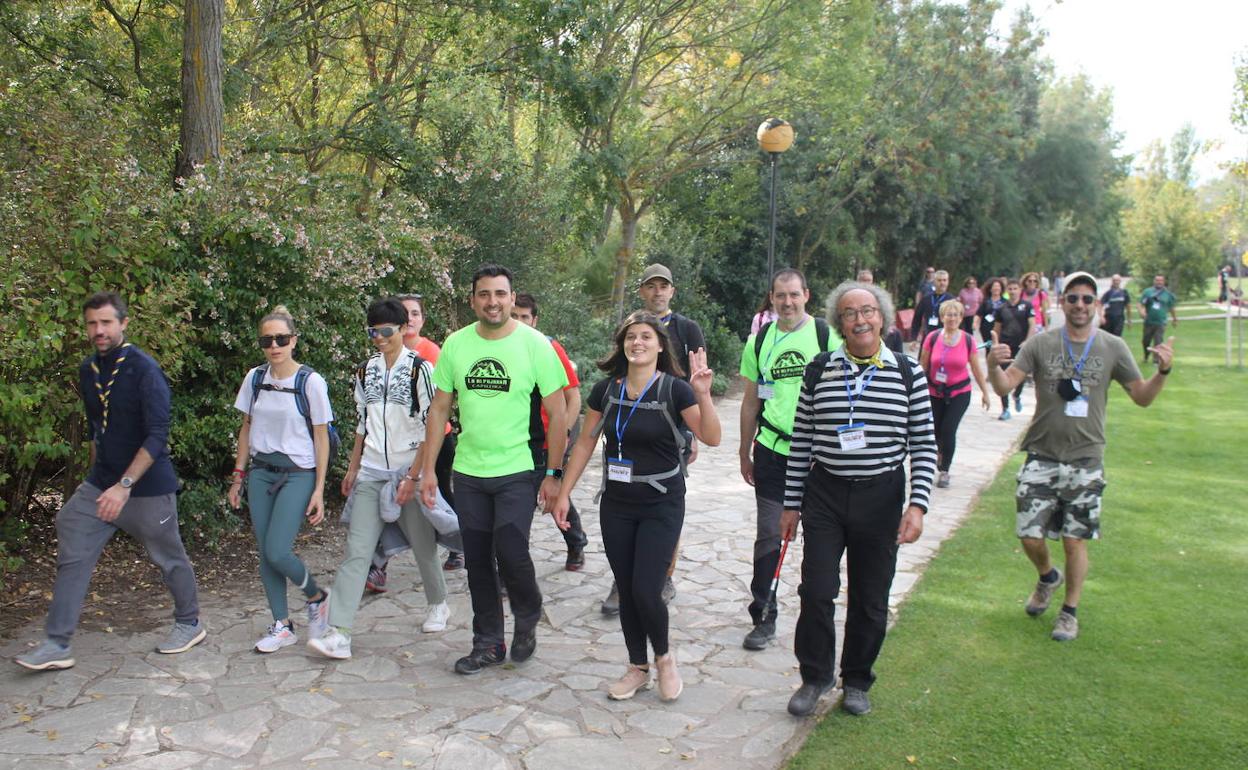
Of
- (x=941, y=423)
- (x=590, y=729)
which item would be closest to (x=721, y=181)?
(x=941, y=423)

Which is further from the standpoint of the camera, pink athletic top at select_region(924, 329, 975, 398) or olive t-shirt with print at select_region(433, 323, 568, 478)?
pink athletic top at select_region(924, 329, 975, 398)

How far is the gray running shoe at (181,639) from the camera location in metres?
5.44

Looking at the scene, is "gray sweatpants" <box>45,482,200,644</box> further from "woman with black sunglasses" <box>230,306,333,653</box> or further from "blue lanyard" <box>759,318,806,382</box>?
"blue lanyard" <box>759,318,806,382</box>

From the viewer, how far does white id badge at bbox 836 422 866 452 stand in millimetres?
4488

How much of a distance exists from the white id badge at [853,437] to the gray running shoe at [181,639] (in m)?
3.70

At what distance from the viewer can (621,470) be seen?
479 cm

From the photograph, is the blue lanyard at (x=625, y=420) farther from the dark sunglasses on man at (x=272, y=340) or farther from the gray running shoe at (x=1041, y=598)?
the gray running shoe at (x=1041, y=598)

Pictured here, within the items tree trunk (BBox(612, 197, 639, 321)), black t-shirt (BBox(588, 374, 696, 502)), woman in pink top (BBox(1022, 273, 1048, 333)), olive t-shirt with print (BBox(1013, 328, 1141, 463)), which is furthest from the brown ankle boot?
tree trunk (BBox(612, 197, 639, 321))

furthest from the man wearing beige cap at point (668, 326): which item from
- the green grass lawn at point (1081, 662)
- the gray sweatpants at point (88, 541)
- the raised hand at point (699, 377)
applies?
the gray sweatpants at point (88, 541)

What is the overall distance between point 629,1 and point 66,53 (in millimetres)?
8054

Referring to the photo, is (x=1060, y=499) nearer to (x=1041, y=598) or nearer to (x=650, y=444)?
(x=1041, y=598)

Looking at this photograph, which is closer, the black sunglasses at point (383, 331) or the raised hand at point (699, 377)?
the raised hand at point (699, 377)

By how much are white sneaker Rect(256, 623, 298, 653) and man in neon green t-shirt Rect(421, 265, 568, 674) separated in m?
1.07

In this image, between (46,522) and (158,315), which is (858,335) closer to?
(158,315)
